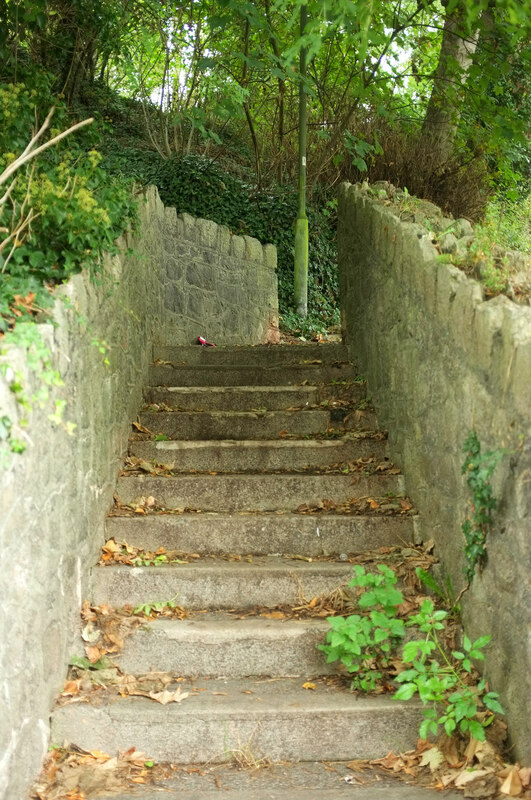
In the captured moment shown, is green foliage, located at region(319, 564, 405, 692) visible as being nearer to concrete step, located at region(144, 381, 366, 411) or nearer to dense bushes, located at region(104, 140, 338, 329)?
concrete step, located at region(144, 381, 366, 411)

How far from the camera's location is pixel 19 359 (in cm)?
275

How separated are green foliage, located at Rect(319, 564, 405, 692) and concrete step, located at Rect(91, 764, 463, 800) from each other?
15.5 inches

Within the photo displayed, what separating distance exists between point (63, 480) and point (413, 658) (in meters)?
1.64

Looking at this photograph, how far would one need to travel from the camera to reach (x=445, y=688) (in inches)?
129

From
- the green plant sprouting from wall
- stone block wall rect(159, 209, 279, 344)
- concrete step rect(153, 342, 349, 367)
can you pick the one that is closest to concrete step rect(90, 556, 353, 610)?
the green plant sprouting from wall

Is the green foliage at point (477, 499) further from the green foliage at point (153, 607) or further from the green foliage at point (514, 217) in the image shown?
the green foliage at point (514, 217)

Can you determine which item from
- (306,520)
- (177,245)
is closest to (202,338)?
(177,245)

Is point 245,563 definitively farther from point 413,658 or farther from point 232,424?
point 232,424

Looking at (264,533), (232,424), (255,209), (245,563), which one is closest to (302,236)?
(255,209)

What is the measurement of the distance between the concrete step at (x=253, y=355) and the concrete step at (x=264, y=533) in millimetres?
2294

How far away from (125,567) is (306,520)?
1.01m

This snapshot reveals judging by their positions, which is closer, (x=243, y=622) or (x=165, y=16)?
(x=243, y=622)

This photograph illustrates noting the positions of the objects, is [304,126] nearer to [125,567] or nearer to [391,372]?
[391,372]

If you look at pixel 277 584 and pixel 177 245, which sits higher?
pixel 177 245
